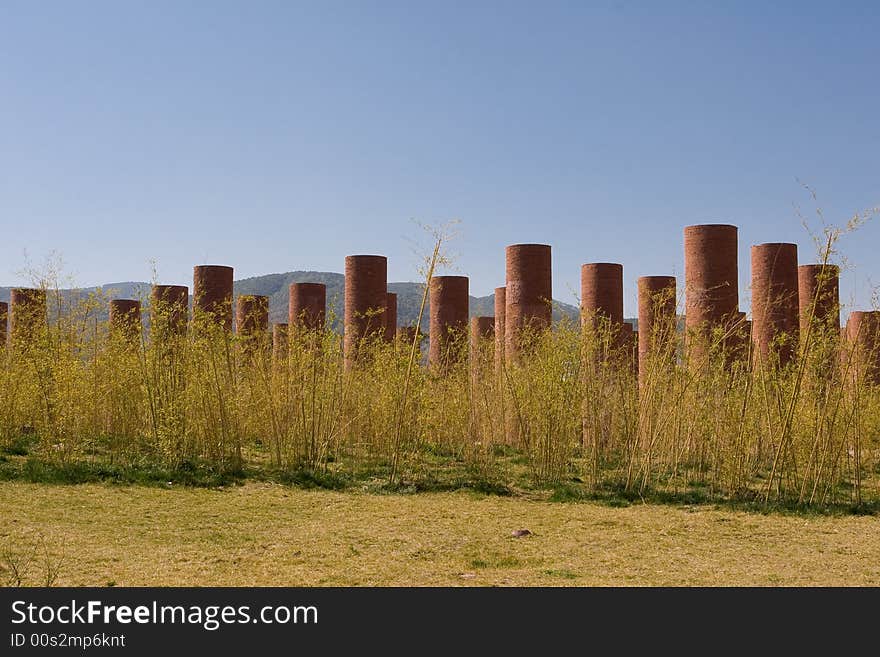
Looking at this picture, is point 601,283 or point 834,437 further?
point 601,283

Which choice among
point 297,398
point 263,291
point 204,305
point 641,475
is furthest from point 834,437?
point 263,291

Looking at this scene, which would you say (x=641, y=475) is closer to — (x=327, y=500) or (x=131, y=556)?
(x=327, y=500)

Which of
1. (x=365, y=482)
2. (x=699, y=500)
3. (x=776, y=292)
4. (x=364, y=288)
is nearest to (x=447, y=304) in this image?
(x=364, y=288)

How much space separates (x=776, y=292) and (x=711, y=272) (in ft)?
5.04

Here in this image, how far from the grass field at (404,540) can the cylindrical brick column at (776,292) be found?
5.10 metres

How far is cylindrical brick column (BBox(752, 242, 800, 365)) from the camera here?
13.2m

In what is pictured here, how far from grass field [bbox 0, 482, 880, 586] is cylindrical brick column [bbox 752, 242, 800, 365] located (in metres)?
5.10

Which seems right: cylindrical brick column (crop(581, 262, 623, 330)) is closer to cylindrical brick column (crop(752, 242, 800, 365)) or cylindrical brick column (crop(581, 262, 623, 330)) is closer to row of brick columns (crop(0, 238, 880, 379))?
row of brick columns (crop(0, 238, 880, 379))

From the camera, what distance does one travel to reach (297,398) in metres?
10.9

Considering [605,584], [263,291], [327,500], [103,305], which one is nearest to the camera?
[605,584]

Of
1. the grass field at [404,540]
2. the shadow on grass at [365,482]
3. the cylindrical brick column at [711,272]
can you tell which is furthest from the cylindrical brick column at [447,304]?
the grass field at [404,540]

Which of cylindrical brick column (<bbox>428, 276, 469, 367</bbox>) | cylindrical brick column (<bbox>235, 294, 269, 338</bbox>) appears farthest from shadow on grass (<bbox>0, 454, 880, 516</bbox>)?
cylindrical brick column (<bbox>428, 276, 469, 367</bbox>)

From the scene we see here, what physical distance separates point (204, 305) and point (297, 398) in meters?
5.20

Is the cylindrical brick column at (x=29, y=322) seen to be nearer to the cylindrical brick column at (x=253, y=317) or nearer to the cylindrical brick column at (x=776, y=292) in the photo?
the cylindrical brick column at (x=253, y=317)
